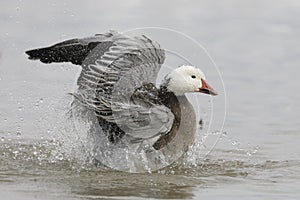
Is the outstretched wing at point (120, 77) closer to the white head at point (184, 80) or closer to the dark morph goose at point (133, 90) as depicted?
the dark morph goose at point (133, 90)

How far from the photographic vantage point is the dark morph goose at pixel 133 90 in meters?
8.49

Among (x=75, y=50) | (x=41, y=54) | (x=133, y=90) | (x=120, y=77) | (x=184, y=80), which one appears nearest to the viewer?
(x=133, y=90)

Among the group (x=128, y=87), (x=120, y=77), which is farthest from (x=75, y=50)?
(x=128, y=87)

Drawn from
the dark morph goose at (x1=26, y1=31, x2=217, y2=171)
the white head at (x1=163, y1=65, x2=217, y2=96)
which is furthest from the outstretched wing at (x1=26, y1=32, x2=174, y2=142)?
the white head at (x1=163, y1=65, x2=217, y2=96)

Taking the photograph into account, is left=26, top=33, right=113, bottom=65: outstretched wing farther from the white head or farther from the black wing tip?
the white head

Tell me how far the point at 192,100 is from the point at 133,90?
6.84 ft

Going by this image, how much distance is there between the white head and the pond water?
557 millimetres

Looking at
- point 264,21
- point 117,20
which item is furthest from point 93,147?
point 264,21

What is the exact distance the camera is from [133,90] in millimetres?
8633

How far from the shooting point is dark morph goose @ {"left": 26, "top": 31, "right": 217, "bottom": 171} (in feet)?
27.9

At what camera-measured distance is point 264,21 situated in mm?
14680

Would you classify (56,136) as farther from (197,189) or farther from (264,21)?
(264,21)

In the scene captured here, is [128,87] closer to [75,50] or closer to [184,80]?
[184,80]

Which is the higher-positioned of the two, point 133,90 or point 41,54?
point 41,54
